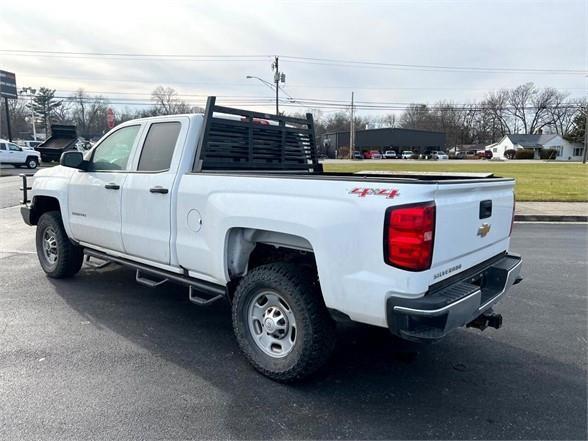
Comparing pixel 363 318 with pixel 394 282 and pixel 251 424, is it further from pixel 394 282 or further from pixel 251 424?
pixel 251 424

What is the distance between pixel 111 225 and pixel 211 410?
96.9 inches

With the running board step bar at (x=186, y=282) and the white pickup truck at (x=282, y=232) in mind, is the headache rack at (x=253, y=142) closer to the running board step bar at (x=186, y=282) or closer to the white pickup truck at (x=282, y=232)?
the white pickup truck at (x=282, y=232)

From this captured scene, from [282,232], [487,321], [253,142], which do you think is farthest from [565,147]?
[282,232]

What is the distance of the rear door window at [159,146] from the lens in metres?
3.98

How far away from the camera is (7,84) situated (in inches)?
1721

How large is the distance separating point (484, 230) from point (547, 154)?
304ft

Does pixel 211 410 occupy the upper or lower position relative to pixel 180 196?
lower

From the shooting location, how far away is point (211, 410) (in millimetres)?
2791

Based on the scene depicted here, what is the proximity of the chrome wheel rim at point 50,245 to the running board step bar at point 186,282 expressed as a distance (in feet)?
3.51

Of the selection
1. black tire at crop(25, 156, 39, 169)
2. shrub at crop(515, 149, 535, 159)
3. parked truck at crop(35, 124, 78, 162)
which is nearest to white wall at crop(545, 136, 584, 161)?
shrub at crop(515, 149, 535, 159)

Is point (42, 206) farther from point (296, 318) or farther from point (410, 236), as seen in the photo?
point (410, 236)

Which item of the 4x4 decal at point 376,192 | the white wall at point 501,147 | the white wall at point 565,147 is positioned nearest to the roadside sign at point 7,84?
the 4x4 decal at point 376,192

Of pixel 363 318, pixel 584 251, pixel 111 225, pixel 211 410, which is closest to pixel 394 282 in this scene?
pixel 363 318

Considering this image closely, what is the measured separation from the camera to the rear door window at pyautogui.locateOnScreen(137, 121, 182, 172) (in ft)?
13.0
